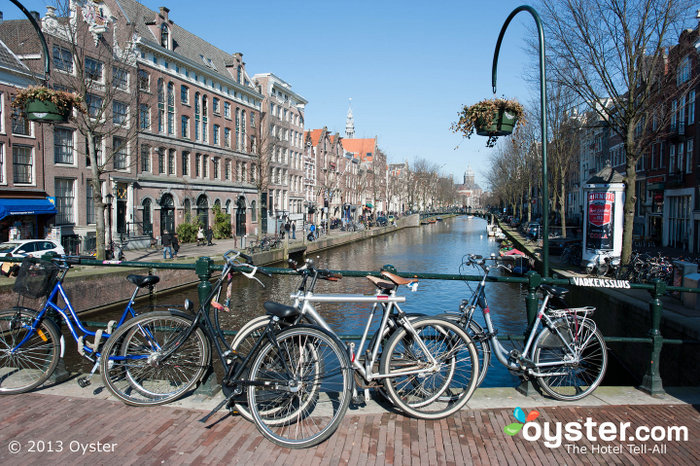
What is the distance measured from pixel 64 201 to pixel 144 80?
33.2ft

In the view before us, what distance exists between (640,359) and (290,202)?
49.7m

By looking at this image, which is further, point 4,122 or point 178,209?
point 178,209

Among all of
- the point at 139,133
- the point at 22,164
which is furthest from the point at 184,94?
the point at 22,164

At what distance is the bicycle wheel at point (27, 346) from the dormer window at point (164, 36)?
35.1 metres

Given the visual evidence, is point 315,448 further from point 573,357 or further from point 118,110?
point 118,110

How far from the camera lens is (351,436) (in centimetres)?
375

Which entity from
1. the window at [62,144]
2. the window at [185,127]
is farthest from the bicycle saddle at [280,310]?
the window at [185,127]

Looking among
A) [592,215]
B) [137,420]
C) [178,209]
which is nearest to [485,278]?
[137,420]

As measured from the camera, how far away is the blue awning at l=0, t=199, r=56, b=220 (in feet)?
73.5

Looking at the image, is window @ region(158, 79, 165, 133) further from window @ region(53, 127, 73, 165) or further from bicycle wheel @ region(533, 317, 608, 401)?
bicycle wheel @ region(533, 317, 608, 401)

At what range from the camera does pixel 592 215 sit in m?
19.6

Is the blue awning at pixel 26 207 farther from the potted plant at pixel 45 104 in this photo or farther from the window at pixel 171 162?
the potted plant at pixel 45 104

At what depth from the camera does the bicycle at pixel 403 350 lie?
396 cm

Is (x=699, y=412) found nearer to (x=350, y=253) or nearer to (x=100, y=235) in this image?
(x=100, y=235)
